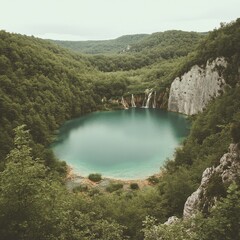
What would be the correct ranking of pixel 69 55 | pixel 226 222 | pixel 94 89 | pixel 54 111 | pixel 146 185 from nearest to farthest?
pixel 226 222 → pixel 146 185 → pixel 54 111 → pixel 94 89 → pixel 69 55

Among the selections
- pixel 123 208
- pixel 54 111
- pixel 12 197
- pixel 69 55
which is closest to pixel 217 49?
pixel 54 111

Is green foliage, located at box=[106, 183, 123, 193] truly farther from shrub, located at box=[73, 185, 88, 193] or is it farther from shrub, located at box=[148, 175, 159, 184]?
shrub, located at box=[148, 175, 159, 184]

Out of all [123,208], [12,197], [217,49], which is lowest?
[123,208]

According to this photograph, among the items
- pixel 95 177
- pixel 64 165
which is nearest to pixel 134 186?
pixel 95 177

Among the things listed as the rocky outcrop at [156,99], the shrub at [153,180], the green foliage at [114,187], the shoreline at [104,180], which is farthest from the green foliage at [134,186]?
the rocky outcrop at [156,99]

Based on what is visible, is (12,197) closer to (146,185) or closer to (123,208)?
(123,208)

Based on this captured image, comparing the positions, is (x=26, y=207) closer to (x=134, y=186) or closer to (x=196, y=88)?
(x=134, y=186)

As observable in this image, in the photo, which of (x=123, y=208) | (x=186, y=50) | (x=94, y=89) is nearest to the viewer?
(x=123, y=208)
